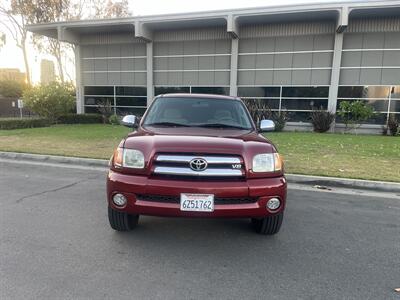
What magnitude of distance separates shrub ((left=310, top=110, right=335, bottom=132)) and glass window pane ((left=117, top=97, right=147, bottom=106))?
34.6ft

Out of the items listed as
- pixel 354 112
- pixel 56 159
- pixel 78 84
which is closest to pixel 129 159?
pixel 56 159

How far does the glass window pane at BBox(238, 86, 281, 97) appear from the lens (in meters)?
19.2

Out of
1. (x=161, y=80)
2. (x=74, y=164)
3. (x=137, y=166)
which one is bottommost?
(x=74, y=164)

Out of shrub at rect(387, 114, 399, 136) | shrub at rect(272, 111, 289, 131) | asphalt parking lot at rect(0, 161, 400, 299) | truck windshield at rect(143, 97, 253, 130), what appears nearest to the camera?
asphalt parking lot at rect(0, 161, 400, 299)

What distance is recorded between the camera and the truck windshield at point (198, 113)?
4711 millimetres

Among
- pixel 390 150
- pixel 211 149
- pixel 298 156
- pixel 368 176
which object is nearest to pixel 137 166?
pixel 211 149

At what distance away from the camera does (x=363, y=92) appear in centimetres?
1788

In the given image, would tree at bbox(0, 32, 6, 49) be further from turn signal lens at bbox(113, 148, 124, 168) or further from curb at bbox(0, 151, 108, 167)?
turn signal lens at bbox(113, 148, 124, 168)

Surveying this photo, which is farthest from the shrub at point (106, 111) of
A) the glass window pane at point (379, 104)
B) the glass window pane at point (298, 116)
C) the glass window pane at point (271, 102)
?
the glass window pane at point (379, 104)

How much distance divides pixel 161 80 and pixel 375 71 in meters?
12.3

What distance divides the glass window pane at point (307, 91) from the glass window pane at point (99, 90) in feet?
37.3

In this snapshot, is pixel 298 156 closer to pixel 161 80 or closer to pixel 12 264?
pixel 12 264

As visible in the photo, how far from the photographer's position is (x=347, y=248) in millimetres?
3852

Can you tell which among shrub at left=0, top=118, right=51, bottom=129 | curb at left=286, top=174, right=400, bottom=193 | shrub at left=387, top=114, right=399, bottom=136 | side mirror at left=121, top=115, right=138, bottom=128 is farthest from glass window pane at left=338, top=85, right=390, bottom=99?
shrub at left=0, top=118, right=51, bottom=129
